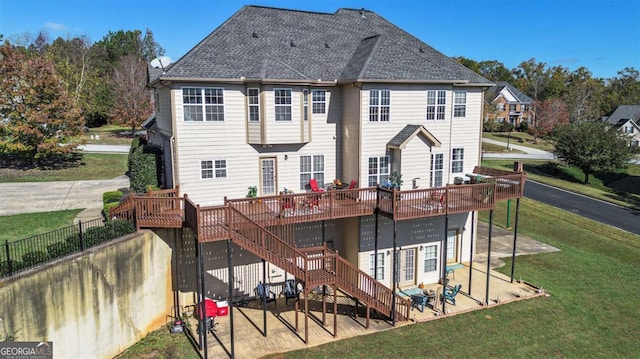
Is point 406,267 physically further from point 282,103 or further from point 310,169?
point 282,103

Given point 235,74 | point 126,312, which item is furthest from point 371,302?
point 235,74

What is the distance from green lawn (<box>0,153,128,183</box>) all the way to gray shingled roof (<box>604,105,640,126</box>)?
8337 centimetres

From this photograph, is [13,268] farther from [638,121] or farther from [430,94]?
[638,121]

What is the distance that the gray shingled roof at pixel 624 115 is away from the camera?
79.6 metres

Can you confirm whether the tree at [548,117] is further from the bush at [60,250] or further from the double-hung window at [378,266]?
the bush at [60,250]

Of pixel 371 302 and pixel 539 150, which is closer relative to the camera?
pixel 371 302

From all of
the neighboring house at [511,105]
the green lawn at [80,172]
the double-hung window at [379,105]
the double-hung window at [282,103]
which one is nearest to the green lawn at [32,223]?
the green lawn at [80,172]

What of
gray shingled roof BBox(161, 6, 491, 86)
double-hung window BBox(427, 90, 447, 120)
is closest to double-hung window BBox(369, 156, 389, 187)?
double-hung window BBox(427, 90, 447, 120)

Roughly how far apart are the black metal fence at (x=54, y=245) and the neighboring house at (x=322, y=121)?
10.6ft

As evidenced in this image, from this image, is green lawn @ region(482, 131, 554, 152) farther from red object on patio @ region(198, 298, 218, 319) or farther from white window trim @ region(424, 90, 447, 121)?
red object on patio @ region(198, 298, 218, 319)

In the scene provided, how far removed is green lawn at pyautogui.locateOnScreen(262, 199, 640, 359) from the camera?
47.9 feet

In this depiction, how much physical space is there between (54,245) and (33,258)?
853 mm

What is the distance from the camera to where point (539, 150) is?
6794 centimetres

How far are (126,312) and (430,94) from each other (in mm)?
15158
